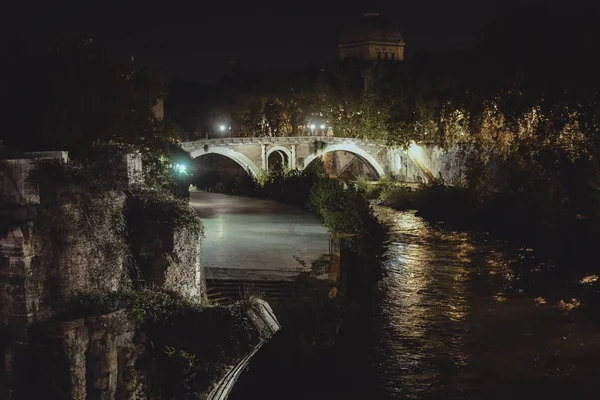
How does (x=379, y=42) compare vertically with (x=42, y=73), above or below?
above

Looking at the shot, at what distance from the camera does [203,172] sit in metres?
47.5

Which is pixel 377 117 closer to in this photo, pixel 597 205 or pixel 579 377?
pixel 597 205

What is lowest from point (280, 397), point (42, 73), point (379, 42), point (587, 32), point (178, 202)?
point (280, 397)

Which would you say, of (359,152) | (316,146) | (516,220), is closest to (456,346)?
(516,220)

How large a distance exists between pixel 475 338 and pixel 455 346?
23.5 inches

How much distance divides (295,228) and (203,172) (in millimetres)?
27416

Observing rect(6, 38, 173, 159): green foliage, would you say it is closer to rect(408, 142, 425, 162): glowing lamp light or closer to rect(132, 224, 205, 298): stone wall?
rect(132, 224, 205, 298): stone wall

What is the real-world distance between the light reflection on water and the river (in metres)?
0.02

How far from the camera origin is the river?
1043cm

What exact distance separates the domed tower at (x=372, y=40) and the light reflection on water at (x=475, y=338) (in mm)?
45917

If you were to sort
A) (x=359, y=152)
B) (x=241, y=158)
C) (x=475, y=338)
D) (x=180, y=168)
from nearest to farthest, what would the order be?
1. (x=475, y=338)
2. (x=180, y=168)
3. (x=241, y=158)
4. (x=359, y=152)

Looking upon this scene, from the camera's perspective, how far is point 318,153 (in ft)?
139

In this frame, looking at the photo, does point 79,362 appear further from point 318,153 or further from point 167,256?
point 318,153

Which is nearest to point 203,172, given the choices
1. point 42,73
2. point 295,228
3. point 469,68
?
point 469,68
